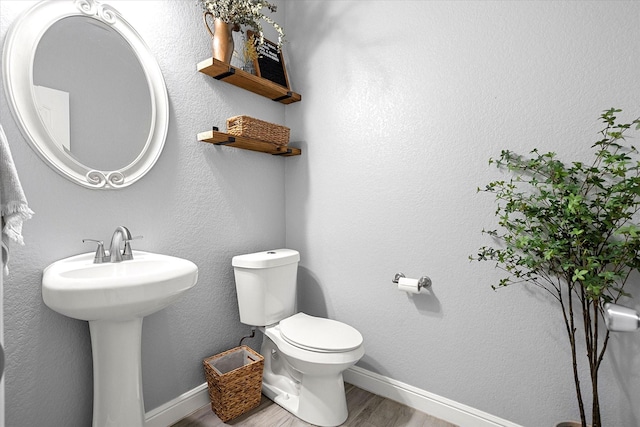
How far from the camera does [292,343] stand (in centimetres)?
155

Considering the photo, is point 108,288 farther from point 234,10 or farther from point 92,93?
point 234,10

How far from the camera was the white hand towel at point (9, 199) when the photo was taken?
851 mm

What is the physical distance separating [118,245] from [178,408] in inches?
35.0

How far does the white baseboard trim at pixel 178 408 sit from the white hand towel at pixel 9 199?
3.33ft

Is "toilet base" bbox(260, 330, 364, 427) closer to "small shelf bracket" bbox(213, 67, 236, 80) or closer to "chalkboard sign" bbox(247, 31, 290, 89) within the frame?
"small shelf bracket" bbox(213, 67, 236, 80)

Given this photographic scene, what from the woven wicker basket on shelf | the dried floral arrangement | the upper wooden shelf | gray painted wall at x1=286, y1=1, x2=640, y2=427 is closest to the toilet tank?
gray painted wall at x1=286, y1=1, x2=640, y2=427

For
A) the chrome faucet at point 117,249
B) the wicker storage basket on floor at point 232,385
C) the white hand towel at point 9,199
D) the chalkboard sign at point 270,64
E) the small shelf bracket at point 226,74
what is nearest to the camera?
the white hand towel at point 9,199

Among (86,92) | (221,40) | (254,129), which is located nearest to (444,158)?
(254,129)

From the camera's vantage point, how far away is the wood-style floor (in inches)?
Answer: 62.8

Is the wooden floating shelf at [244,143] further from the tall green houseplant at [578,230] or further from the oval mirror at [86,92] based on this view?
the tall green houseplant at [578,230]

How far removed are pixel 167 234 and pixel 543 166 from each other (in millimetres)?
1691

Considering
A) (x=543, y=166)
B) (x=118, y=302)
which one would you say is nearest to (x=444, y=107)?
(x=543, y=166)

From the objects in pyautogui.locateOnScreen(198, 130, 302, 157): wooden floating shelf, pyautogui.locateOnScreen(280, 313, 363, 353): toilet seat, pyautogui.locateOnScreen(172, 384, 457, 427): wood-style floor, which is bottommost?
pyautogui.locateOnScreen(172, 384, 457, 427): wood-style floor

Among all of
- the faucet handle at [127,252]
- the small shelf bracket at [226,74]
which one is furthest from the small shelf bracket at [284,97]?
the faucet handle at [127,252]
